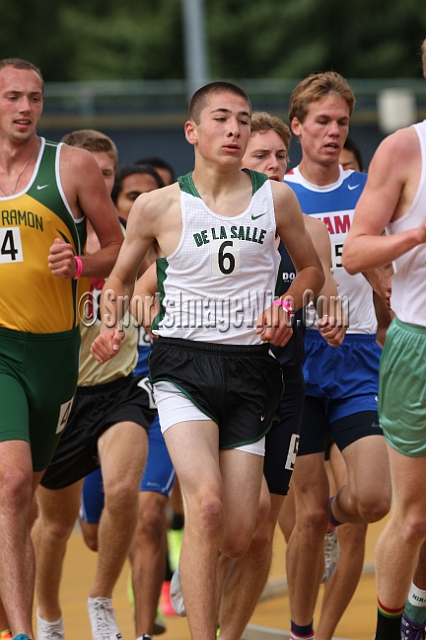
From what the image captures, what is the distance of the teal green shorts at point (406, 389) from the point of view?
15.2 feet

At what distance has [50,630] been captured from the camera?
22.3 ft

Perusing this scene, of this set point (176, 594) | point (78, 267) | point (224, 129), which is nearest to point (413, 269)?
point (224, 129)

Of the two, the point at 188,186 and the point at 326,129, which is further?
the point at 326,129

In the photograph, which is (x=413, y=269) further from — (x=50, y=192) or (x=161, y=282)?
(x=50, y=192)

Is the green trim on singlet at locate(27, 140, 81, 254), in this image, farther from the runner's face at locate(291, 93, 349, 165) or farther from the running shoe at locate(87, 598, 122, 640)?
the running shoe at locate(87, 598, 122, 640)

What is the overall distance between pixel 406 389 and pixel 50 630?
323cm

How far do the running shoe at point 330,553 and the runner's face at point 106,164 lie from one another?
110 inches

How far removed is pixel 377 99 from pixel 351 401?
44.1 feet

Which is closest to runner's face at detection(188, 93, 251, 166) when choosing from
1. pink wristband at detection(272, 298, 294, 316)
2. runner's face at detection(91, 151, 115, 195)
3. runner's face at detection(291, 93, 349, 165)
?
pink wristband at detection(272, 298, 294, 316)

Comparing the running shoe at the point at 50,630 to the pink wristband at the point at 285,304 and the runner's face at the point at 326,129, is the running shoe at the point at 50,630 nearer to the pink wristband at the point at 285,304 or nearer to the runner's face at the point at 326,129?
the pink wristband at the point at 285,304

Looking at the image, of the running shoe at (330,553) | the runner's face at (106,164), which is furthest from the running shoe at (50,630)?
the runner's face at (106,164)

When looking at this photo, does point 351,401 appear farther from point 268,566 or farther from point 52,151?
point 52,151

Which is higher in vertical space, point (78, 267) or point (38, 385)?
point (78, 267)

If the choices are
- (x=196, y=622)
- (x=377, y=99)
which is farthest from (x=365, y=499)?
(x=377, y=99)
